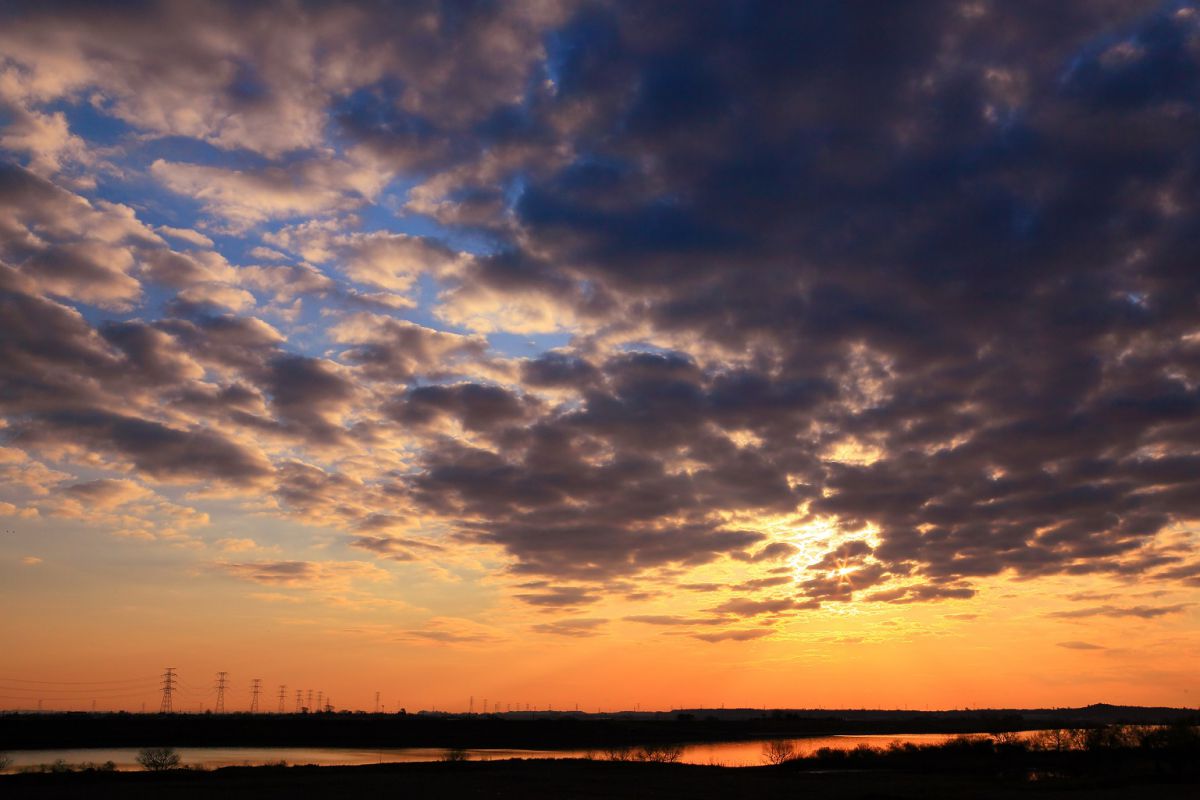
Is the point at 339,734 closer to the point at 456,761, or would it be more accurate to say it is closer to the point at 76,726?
the point at 76,726

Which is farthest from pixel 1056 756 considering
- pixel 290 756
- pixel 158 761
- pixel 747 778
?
pixel 290 756

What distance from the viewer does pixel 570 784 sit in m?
54.3

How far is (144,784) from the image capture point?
53.0m

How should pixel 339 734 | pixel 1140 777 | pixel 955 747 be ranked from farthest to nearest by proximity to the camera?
1. pixel 339 734
2. pixel 955 747
3. pixel 1140 777

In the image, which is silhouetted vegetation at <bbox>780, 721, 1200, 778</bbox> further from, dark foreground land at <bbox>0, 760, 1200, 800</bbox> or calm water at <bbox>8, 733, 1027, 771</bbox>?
calm water at <bbox>8, 733, 1027, 771</bbox>

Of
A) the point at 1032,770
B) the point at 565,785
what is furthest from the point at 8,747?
the point at 1032,770

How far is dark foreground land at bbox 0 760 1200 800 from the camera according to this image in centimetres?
4616

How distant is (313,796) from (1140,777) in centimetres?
4717

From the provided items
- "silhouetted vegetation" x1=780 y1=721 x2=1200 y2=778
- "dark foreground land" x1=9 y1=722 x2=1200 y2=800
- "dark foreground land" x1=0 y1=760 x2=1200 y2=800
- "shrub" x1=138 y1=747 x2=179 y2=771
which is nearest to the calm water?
"shrub" x1=138 y1=747 x2=179 y2=771

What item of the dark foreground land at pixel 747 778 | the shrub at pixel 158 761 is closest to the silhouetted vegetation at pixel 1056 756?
the dark foreground land at pixel 747 778

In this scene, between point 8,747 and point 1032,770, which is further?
point 8,747

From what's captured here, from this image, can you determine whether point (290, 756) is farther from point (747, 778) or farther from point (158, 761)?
point (747, 778)

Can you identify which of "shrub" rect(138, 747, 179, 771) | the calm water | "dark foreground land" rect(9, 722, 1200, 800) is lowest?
the calm water

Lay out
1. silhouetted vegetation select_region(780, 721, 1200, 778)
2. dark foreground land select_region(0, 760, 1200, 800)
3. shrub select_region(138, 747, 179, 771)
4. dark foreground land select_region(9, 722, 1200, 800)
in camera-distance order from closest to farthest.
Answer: dark foreground land select_region(0, 760, 1200, 800)
dark foreground land select_region(9, 722, 1200, 800)
silhouetted vegetation select_region(780, 721, 1200, 778)
shrub select_region(138, 747, 179, 771)
